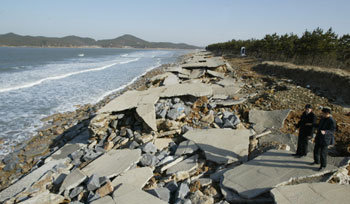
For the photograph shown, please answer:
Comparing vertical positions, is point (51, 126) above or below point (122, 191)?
below

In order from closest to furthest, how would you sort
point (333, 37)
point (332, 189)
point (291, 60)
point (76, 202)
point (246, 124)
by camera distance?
1. point (332, 189)
2. point (76, 202)
3. point (246, 124)
4. point (333, 37)
5. point (291, 60)

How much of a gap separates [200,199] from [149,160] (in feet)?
5.97

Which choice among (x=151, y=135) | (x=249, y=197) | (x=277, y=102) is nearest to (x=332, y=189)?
(x=249, y=197)

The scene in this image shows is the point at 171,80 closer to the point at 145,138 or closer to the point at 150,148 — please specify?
the point at 145,138

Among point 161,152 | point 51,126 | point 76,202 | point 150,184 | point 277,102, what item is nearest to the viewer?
point 76,202

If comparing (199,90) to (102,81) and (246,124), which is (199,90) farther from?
(102,81)

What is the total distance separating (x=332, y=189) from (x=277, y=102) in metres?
5.21

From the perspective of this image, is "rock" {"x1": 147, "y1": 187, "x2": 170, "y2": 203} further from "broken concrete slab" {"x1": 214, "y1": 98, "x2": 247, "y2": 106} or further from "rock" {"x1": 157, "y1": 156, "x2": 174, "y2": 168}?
"broken concrete slab" {"x1": 214, "y1": 98, "x2": 247, "y2": 106}

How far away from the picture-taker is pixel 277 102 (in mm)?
8039

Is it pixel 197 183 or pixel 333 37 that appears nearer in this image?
pixel 197 183

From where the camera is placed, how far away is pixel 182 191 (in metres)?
3.72

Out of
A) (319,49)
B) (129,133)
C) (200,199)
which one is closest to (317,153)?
(200,199)

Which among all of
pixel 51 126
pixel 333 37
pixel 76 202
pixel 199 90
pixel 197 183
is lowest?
pixel 51 126

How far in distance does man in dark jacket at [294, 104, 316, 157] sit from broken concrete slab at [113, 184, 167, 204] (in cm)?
315
